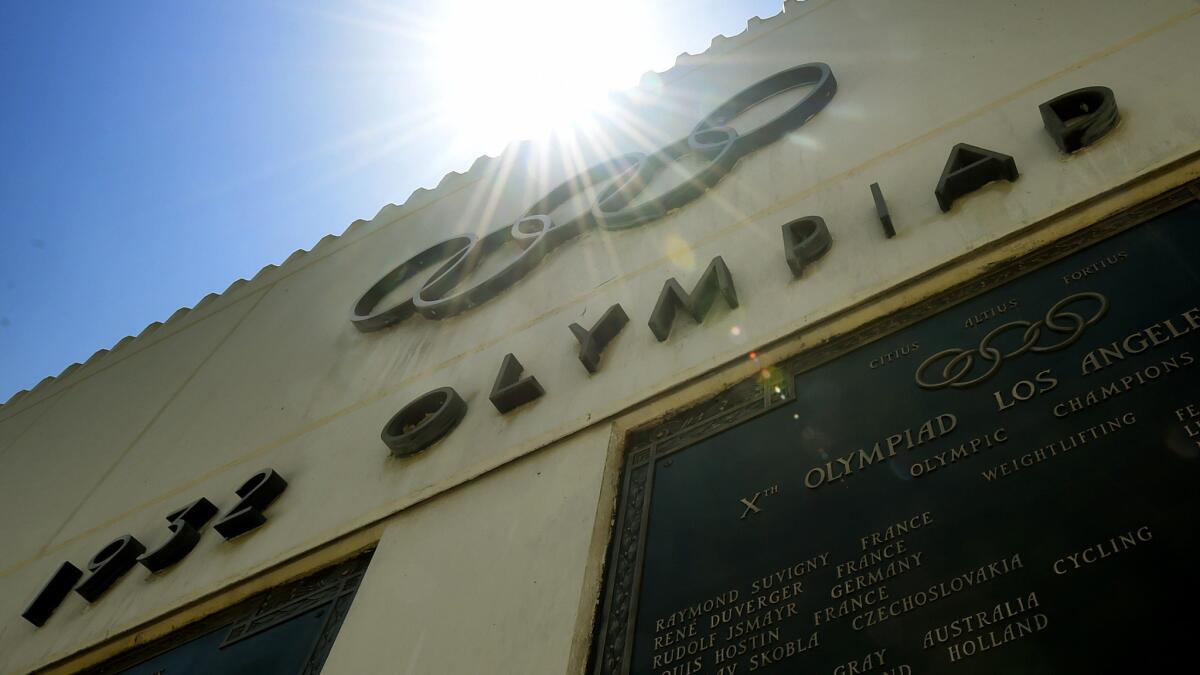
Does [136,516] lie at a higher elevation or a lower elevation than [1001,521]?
higher

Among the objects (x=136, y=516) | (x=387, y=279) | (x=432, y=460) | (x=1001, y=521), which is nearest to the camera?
(x=1001, y=521)

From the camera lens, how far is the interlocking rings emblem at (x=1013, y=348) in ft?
12.2

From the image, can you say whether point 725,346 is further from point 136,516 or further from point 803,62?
point 136,516

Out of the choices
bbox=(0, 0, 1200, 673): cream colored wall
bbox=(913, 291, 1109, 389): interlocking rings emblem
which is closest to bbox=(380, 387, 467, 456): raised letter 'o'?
bbox=(0, 0, 1200, 673): cream colored wall

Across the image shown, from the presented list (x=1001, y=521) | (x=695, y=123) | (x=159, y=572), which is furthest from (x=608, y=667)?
(x=695, y=123)

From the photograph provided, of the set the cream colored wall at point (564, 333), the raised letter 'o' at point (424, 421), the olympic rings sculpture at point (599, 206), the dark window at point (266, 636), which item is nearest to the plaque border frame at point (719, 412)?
the cream colored wall at point (564, 333)

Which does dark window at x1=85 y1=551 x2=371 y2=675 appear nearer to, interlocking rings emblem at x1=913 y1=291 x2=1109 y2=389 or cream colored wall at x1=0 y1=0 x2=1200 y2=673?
cream colored wall at x1=0 y1=0 x2=1200 y2=673

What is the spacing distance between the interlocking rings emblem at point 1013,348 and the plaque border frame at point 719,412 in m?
0.36

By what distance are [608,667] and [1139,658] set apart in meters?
1.79

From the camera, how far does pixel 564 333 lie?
6109 millimetres

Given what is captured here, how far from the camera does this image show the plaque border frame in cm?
383

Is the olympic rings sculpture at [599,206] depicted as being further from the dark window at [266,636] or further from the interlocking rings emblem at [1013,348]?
the interlocking rings emblem at [1013,348]

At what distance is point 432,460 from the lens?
5641 millimetres

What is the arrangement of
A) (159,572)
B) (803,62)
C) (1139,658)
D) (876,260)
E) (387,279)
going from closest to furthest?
1. (1139,658)
2. (876,260)
3. (159,572)
4. (803,62)
5. (387,279)
